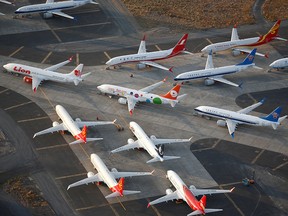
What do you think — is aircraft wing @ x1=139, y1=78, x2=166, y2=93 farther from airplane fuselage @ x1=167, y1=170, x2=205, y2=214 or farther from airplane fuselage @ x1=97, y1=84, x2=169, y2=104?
airplane fuselage @ x1=167, y1=170, x2=205, y2=214

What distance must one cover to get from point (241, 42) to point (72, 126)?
56.8 m

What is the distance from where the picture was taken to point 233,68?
524ft

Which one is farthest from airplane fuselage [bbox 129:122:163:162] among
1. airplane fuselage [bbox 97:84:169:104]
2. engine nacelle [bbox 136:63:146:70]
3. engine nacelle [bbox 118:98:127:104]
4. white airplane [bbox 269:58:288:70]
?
white airplane [bbox 269:58:288:70]

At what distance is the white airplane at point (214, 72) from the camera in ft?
513

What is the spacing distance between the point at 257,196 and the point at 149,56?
53.2 meters

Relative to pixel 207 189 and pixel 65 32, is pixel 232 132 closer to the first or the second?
pixel 207 189

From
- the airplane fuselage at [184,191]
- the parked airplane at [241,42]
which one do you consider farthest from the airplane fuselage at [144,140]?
the parked airplane at [241,42]

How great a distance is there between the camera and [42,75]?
510 ft

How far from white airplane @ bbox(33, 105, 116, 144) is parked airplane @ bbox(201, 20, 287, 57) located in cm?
4182

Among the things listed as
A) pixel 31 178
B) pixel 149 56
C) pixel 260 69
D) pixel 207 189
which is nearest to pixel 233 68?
pixel 260 69

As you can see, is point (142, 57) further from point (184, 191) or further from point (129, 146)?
point (184, 191)

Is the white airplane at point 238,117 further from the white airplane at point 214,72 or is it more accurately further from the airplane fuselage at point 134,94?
the white airplane at point 214,72

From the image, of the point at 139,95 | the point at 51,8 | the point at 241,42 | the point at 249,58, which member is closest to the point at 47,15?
the point at 51,8

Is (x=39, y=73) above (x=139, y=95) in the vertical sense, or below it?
above
